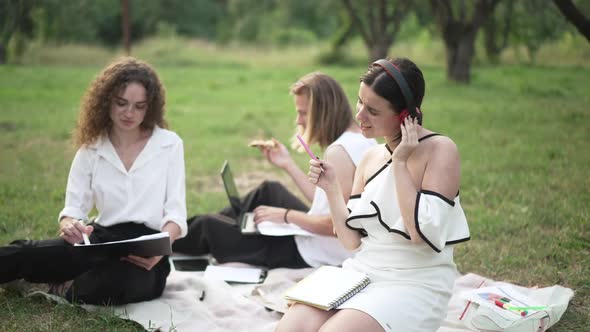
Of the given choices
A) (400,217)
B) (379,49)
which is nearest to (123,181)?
(400,217)

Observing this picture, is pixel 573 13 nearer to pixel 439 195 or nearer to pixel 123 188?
pixel 439 195

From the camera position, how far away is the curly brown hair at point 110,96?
4.00 metres

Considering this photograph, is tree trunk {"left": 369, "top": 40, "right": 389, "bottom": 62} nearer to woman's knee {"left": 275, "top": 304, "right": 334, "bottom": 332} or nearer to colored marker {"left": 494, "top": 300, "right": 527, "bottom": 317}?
colored marker {"left": 494, "top": 300, "right": 527, "bottom": 317}

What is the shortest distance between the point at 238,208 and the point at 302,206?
49 cm

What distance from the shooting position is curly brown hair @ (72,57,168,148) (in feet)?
Result: 13.1

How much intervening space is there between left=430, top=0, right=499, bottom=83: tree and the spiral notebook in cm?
1257

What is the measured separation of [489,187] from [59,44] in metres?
21.1

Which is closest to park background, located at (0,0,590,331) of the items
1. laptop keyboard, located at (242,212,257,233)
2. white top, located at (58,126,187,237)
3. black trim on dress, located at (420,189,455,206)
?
white top, located at (58,126,187,237)

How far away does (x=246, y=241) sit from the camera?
4.75 m

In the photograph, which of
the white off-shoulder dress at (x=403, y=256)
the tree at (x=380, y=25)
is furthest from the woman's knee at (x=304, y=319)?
the tree at (x=380, y=25)

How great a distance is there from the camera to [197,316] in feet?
12.7

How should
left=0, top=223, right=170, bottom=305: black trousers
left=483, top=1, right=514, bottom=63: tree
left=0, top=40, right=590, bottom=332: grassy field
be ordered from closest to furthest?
left=0, top=223, right=170, bottom=305: black trousers
left=0, top=40, right=590, bottom=332: grassy field
left=483, top=1, right=514, bottom=63: tree

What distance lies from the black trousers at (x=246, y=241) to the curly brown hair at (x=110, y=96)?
972 mm

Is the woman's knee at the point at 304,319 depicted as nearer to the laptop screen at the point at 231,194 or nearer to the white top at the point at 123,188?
the white top at the point at 123,188
